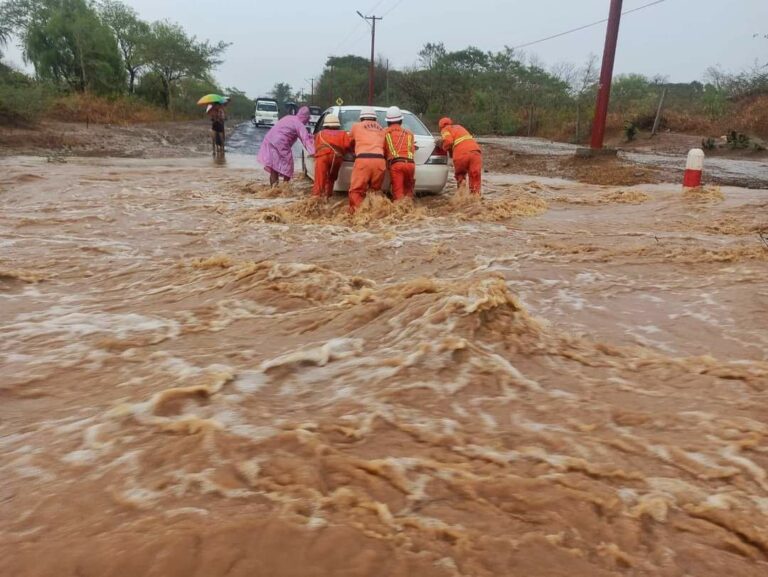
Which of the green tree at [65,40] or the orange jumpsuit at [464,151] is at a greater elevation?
the green tree at [65,40]

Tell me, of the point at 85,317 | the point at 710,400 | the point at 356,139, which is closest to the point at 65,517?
the point at 85,317

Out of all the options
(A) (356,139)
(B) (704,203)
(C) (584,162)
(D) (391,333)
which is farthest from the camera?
(C) (584,162)

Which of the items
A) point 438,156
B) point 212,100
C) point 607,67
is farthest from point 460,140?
point 212,100

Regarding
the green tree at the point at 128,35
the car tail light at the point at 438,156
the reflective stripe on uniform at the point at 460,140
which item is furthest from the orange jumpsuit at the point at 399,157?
the green tree at the point at 128,35

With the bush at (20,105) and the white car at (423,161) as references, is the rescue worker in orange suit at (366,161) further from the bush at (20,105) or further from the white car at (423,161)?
the bush at (20,105)

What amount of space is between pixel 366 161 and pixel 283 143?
2559mm

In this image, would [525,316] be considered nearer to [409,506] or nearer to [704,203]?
[409,506]

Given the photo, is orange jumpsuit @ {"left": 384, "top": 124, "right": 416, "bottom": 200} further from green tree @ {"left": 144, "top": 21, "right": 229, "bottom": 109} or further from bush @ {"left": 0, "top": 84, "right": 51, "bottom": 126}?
green tree @ {"left": 144, "top": 21, "right": 229, "bottom": 109}

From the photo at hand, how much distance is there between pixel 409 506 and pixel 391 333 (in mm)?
1429

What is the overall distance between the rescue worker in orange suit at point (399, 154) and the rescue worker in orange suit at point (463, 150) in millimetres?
943

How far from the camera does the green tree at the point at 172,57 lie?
3803 centimetres

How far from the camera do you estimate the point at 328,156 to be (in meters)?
7.18

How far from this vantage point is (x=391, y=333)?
3.04m

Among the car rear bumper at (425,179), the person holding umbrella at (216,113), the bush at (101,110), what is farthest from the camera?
the bush at (101,110)
